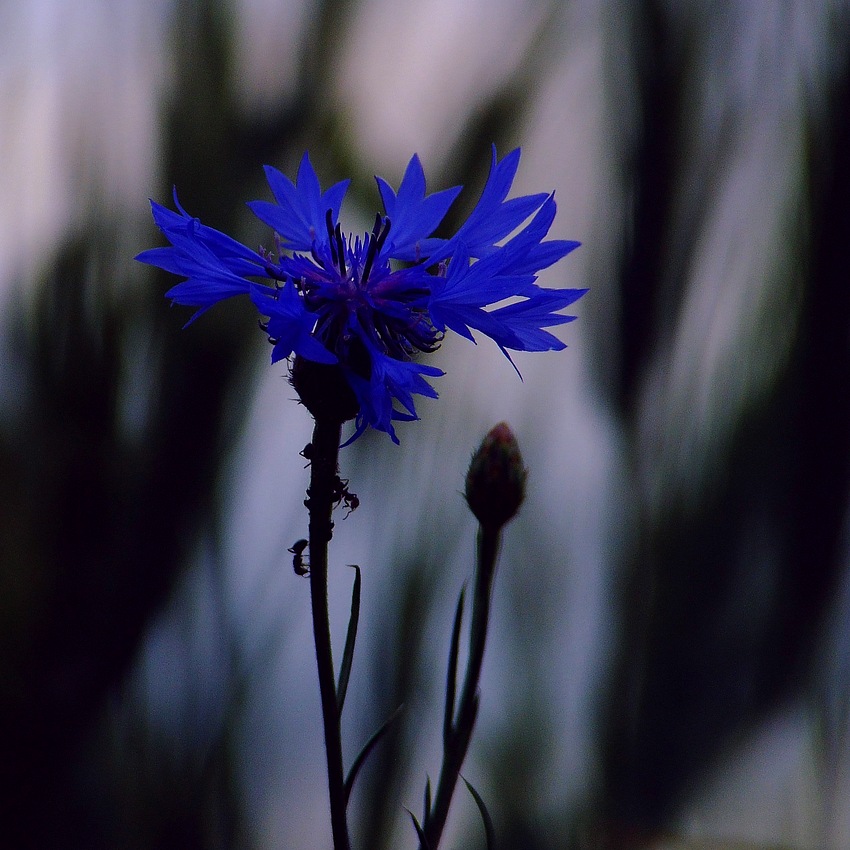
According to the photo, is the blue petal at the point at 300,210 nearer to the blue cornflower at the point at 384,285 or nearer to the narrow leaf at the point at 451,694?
the blue cornflower at the point at 384,285

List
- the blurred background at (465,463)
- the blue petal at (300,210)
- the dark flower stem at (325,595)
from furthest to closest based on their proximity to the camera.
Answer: the blurred background at (465,463), the blue petal at (300,210), the dark flower stem at (325,595)

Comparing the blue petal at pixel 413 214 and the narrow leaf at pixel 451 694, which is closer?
the narrow leaf at pixel 451 694

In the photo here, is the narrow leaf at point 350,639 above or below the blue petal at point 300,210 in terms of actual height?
below

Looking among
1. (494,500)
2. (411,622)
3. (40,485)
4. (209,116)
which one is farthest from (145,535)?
(494,500)

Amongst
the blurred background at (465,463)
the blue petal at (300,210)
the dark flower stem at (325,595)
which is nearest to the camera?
the dark flower stem at (325,595)

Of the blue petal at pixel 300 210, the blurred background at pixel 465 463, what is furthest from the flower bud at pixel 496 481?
the blurred background at pixel 465 463

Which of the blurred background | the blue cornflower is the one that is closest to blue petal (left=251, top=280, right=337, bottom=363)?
the blue cornflower
